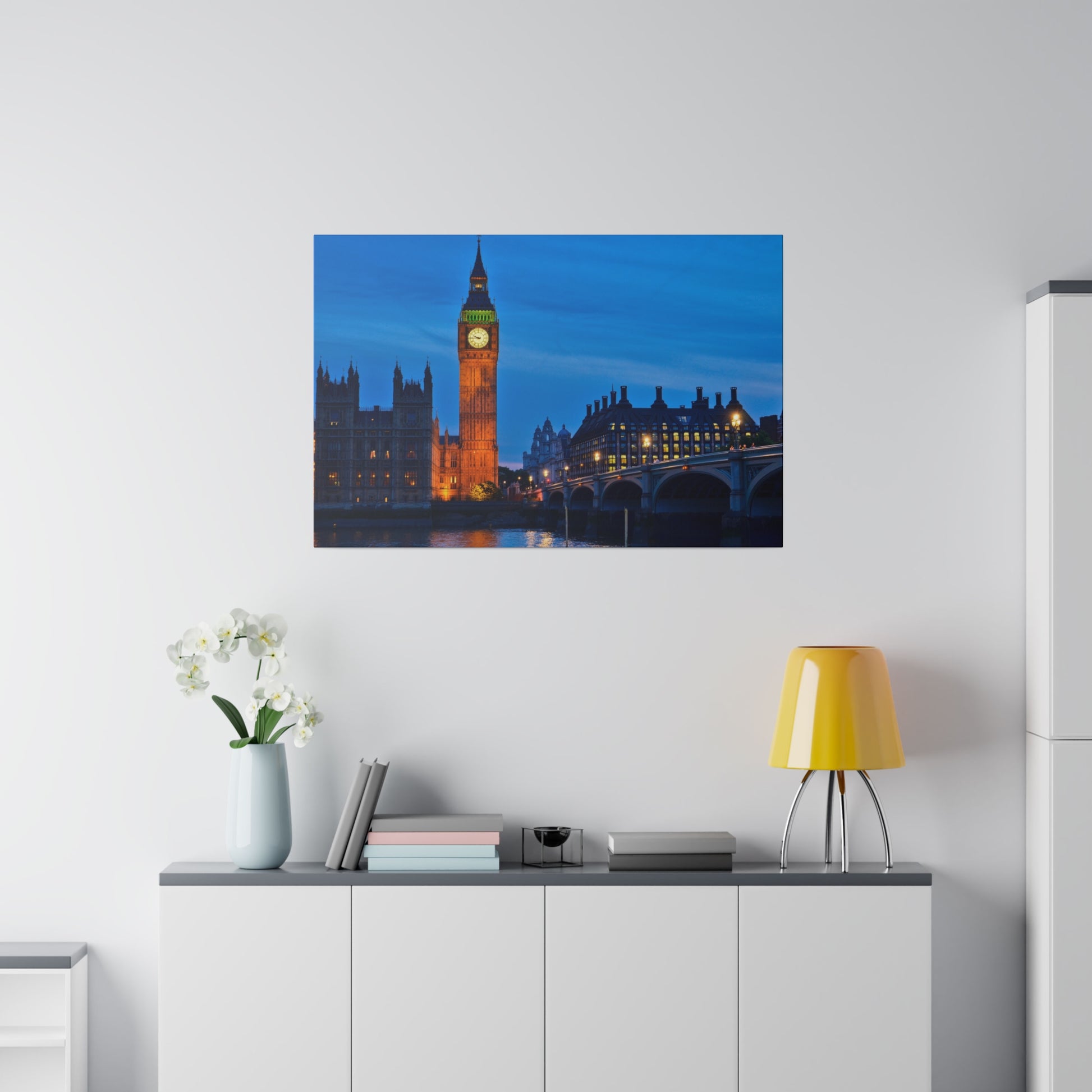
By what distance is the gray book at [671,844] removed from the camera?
2.20 m

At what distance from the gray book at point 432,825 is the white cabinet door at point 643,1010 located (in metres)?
0.27

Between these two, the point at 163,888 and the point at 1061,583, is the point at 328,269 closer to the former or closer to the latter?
the point at 163,888

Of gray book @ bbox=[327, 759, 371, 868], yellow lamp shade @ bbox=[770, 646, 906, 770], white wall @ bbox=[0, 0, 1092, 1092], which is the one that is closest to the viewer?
yellow lamp shade @ bbox=[770, 646, 906, 770]

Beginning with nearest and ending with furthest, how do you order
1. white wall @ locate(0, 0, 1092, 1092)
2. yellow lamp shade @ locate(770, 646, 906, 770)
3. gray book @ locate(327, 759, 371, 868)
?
yellow lamp shade @ locate(770, 646, 906, 770), gray book @ locate(327, 759, 371, 868), white wall @ locate(0, 0, 1092, 1092)

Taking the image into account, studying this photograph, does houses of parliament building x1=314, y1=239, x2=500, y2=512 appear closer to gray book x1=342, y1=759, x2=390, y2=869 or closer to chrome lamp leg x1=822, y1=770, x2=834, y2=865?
gray book x1=342, y1=759, x2=390, y2=869

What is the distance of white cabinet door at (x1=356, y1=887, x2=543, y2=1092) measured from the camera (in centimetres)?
216

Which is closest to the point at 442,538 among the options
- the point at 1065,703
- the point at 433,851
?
the point at 433,851

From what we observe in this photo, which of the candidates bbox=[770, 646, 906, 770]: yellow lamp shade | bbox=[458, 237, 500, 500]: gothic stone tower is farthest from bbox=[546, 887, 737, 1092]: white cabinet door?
bbox=[458, 237, 500, 500]: gothic stone tower

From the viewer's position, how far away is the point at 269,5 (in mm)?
2385

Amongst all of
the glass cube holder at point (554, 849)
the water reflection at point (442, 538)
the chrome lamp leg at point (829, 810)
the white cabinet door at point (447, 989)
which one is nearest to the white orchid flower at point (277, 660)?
the water reflection at point (442, 538)

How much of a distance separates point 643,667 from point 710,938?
0.60m

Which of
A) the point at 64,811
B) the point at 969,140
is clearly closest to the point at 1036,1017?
the point at 969,140

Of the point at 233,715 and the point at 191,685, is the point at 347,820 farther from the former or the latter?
the point at 191,685

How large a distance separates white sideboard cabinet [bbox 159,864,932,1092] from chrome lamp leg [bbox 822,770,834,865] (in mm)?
156
